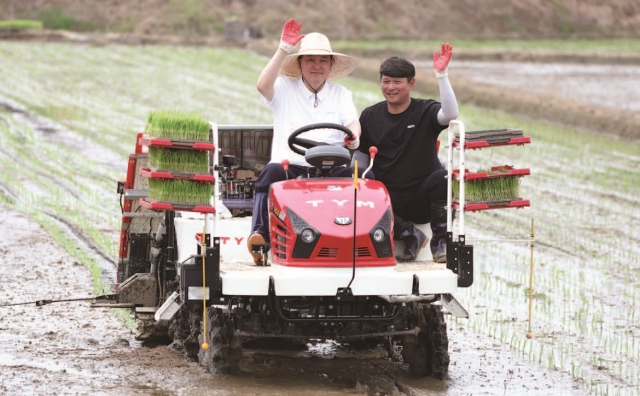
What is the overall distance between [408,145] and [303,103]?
0.79 m

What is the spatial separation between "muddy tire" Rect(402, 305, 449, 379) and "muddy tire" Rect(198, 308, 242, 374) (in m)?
1.12

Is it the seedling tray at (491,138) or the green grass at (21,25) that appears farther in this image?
the green grass at (21,25)

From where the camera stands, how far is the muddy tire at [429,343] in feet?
26.6

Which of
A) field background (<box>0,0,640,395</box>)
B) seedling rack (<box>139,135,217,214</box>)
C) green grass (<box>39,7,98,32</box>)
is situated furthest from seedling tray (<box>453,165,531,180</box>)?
green grass (<box>39,7,98,32</box>)

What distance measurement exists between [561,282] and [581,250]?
1836 millimetres

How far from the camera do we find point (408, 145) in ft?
28.4

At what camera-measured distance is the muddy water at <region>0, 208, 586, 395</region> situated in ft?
25.6

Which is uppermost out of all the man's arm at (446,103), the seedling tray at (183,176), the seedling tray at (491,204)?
the man's arm at (446,103)

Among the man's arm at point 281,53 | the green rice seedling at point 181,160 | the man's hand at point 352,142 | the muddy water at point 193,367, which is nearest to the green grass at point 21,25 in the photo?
the muddy water at point 193,367

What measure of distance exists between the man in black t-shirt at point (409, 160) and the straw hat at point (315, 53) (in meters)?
0.46

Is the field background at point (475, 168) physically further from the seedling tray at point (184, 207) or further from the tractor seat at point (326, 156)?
the seedling tray at point (184, 207)

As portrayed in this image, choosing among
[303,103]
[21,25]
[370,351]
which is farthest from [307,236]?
[21,25]

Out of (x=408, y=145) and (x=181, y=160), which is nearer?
(x=181, y=160)

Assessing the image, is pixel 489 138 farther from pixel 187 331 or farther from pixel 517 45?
pixel 517 45
